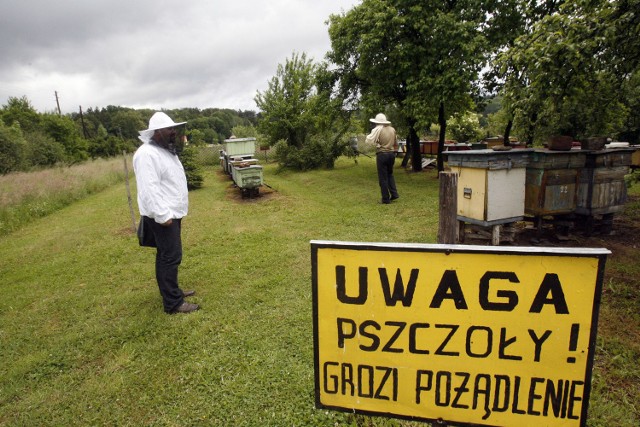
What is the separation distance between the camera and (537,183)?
5.61 m

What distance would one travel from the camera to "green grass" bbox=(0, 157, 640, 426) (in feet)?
9.26

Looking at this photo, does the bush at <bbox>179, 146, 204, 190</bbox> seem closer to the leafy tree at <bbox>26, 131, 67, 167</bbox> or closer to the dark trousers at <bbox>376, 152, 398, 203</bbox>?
the dark trousers at <bbox>376, 152, 398, 203</bbox>

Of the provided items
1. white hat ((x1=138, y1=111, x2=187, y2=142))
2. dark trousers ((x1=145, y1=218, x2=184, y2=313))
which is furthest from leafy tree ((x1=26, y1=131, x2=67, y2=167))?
dark trousers ((x1=145, y1=218, x2=184, y2=313))

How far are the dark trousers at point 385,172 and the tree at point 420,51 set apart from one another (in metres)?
3.03

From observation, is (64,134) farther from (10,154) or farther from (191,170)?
(191,170)

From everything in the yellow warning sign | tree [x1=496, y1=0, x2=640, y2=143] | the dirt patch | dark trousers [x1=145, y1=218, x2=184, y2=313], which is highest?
tree [x1=496, y1=0, x2=640, y2=143]

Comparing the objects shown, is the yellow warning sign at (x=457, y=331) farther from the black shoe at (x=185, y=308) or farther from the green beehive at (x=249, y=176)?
the green beehive at (x=249, y=176)

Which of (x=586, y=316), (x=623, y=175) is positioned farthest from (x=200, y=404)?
(x=623, y=175)

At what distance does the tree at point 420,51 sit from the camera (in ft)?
34.7

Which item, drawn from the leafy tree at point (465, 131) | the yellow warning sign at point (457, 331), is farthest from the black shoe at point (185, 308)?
the leafy tree at point (465, 131)

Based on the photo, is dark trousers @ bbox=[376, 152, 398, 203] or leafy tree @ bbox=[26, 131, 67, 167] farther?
leafy tree @ bbox=[26, 131, 67, 167]

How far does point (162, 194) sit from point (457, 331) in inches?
134

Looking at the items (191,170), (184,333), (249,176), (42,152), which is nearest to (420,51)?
(249,176)

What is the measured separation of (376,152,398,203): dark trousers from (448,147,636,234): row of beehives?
8.88ft
